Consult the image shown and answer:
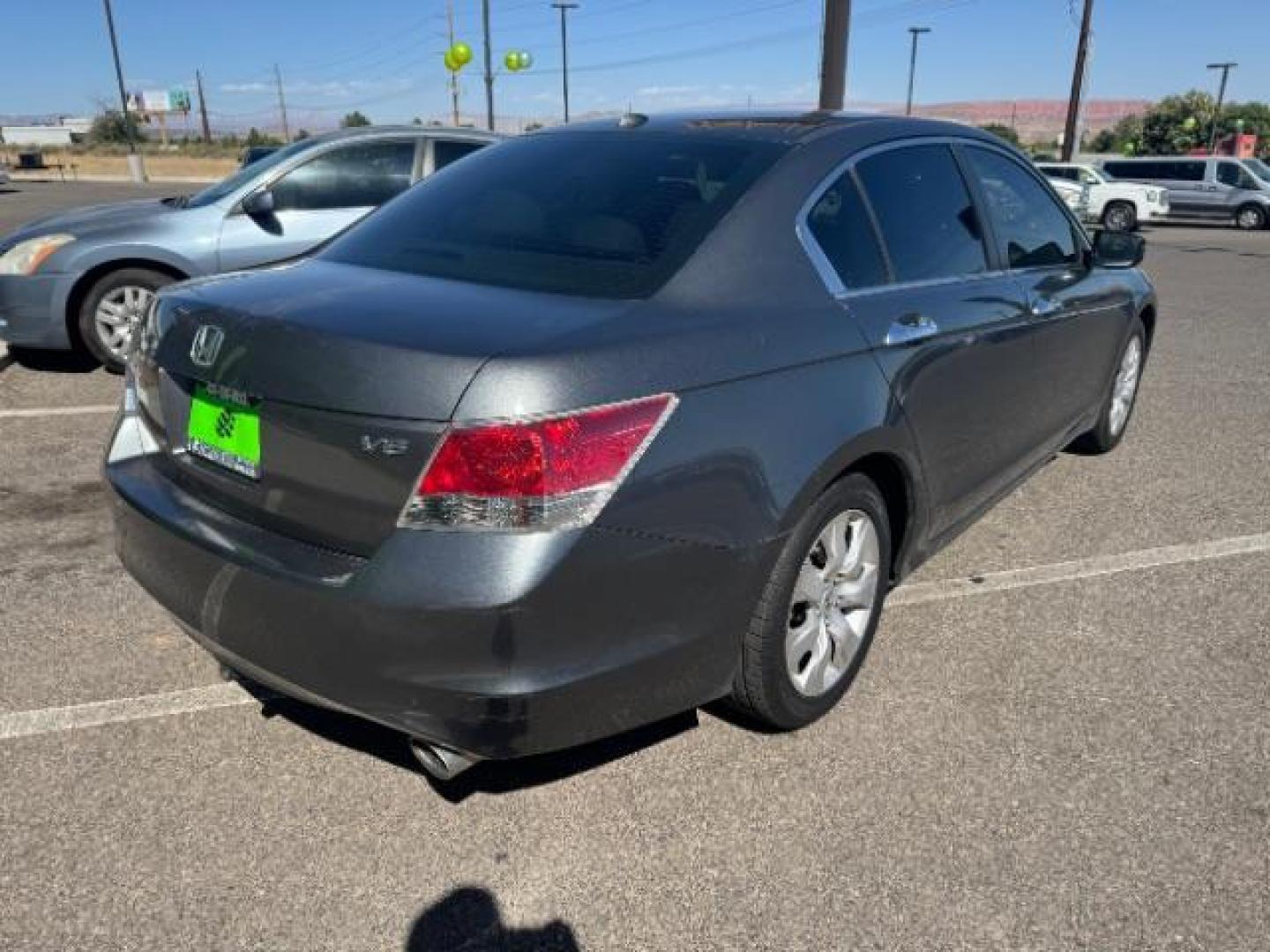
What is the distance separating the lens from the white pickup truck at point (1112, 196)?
25.4 meters

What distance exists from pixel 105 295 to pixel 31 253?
49cm

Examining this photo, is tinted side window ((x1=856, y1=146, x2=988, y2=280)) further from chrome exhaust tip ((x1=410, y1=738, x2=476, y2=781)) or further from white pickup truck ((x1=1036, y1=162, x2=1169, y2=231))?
white pickup truck ((x1=1036, y1=162, x2=1169, y2=231))

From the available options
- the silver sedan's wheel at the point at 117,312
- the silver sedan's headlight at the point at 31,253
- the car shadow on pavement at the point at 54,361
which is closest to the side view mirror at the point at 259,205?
the silver sedan's wheel at the point at 117,312

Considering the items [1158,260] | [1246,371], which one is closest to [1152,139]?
[1158,260]

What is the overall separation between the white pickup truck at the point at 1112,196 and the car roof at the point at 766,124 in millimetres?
24440

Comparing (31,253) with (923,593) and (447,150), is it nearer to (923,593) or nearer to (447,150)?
(447,150)

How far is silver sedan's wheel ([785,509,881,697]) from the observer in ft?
9.17

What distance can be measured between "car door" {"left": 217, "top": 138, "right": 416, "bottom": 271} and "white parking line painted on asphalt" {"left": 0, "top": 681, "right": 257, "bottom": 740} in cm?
427

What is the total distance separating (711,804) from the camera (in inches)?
102

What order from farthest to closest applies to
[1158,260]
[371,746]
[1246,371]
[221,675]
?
[1158,260] < [1246,371] < [221,675] < [371,746]

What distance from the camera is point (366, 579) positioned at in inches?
82.3

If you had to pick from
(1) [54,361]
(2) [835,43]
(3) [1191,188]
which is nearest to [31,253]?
(1) [54,361]

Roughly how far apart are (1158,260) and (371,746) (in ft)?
59.8

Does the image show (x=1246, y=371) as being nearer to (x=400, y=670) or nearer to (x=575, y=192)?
(x=575, y=192)
